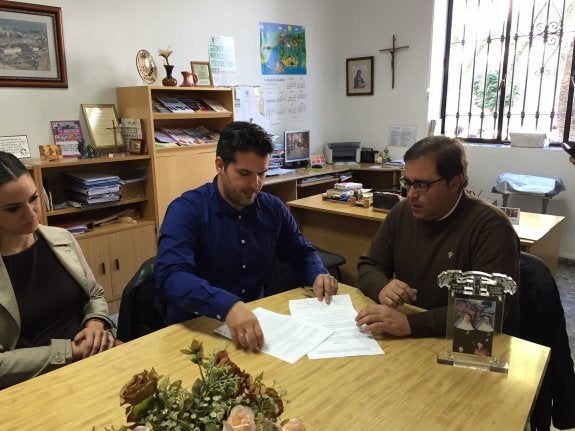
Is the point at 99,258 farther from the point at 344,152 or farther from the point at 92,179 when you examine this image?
the point at 344,152

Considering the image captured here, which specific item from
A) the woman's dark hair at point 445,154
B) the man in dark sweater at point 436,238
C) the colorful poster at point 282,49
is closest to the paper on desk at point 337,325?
the man in dark sweater at point 436,238

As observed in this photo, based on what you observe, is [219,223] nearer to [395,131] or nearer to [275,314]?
[275,314]

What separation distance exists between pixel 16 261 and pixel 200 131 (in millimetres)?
2654

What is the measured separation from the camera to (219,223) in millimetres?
1809

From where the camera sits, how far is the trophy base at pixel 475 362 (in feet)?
4.00

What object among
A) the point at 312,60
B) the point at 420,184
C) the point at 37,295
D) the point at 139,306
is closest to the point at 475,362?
the point at 420,184

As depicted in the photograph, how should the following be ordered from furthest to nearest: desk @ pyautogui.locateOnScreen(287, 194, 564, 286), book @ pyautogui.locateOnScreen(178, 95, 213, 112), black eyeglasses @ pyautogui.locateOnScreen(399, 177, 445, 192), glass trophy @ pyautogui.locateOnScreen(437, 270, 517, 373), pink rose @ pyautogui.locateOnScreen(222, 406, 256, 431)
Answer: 1. book @ pyautogui.locateOnScreen(178, 95, 213, 112)
2. desk @ pyautogui.locateOnScreen(287, 194, 564, 286)
3. black eyeglasses @ pyautogui.locateOnScreen(399, 177, 445, 192)
4. glass trophy @ pyautogui.locateOnScreen(437, 270, 517, 373)
5. pink rose @ pyautogui.locateOnScreen(222, 406, 256, 431)

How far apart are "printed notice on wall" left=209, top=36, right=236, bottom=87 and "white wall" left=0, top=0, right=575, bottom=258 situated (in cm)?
8

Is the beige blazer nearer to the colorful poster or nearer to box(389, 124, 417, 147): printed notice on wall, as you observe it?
the colorful poster

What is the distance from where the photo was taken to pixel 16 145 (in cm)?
323

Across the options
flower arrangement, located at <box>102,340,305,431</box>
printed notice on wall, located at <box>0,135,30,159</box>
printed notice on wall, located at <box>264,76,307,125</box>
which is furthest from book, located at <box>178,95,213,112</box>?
flower arrangement, located at <box>102,340,305,431</box>

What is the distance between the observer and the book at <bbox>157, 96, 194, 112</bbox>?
147 inches

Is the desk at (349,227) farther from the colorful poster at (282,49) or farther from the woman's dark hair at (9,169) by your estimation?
the woman's dark hair at (9,169)

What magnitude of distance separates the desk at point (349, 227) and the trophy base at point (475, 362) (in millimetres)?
1669
